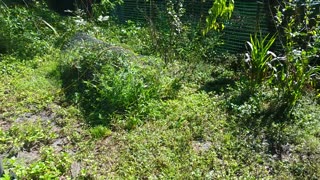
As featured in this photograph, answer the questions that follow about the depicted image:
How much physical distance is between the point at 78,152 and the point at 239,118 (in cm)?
151

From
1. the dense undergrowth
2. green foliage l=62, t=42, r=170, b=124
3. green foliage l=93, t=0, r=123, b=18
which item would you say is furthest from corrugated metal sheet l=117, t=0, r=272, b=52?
green foliage l=93, t=0, r=123, b=18

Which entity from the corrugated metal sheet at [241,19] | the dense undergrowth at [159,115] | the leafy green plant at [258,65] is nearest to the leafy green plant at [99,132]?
the dense undergrowth at [159,115]

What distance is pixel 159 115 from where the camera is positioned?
2.99 metres

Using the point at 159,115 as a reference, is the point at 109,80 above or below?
above

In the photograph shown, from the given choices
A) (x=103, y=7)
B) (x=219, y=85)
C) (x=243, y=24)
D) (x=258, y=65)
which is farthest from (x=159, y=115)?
(x=103, y=7)

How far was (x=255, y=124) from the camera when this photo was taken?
2779 mm

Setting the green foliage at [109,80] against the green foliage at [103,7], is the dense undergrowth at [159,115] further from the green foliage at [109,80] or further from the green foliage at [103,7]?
the green foliage at [103,7]

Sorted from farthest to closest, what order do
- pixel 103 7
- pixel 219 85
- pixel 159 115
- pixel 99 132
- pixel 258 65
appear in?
pixel 103 7 → pixel 219 85 → pixel 258 65 → pixel 159 115 → pixel 99 132

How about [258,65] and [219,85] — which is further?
[219,85]

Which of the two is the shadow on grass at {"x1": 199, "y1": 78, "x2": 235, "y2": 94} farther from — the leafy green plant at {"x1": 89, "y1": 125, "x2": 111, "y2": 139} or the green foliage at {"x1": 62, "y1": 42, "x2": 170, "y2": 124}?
the leafy green plant at {"x1": 89, "y1": 125, "x2": 111, "y2": 139}

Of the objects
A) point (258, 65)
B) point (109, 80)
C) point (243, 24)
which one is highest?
point (243, 24)

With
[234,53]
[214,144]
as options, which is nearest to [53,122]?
[214,144]

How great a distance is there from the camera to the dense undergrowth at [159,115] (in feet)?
7.72

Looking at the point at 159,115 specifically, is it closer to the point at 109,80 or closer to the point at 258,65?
the point at 109,80
